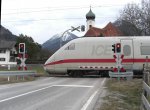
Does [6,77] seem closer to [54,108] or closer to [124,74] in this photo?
[124,74]

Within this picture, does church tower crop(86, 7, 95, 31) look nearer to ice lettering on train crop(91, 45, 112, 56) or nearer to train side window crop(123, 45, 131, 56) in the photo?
ice lettering on train crop(91, 45, 112, 56)

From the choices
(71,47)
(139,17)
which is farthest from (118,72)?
(139,17)

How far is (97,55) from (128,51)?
2893 mm

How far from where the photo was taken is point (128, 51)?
38031 millimetres

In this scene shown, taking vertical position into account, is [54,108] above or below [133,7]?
below

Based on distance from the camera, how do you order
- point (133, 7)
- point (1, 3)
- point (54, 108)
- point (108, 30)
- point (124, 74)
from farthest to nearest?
1. point (108, 30)
2. point (133, 7)
3. point (124, 74)
4. point (54, 108)
5. point (1, 3)

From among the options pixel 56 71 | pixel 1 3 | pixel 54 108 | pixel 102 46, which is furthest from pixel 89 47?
pixel 1 3

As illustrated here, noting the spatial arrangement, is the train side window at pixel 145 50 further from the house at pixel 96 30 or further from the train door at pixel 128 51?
the house at pixel 96 30

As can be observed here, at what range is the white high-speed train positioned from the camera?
37.9m

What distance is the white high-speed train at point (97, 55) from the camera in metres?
37.9

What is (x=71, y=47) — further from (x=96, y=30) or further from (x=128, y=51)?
(x=96, y=30)

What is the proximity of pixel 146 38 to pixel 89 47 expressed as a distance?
5.37m

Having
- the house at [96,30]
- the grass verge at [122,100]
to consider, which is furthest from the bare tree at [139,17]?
the grass verge at [122,100]

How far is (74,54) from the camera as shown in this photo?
39.0m
